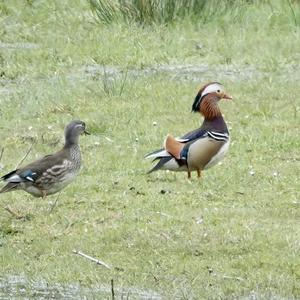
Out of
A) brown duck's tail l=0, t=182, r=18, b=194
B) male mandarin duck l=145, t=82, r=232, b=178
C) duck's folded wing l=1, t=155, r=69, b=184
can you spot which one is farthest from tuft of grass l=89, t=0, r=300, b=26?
brown duck's tail l=0, t=182, r=18, b=194

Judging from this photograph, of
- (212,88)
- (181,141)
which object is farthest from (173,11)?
(181,141)

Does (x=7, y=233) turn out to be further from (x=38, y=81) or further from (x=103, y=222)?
(x=38, y=81)

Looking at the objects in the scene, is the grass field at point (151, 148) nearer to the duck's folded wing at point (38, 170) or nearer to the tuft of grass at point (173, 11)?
the tuft of grass at point (173, 11)

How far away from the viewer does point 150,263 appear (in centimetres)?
781

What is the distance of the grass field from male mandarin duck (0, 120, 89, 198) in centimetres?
14

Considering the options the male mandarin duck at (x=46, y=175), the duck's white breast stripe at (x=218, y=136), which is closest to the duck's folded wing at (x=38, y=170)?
the male mandarin duck at (x=46, y=175)

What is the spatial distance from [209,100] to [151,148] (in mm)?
944

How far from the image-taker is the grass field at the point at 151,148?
778cm

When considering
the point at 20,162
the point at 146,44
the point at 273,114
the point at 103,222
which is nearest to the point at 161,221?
the point at 103,222

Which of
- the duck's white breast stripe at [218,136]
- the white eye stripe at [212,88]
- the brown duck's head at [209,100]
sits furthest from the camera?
the white eye stripe at [212,88]

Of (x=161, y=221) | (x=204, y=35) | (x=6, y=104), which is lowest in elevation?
(x=204, y=35)

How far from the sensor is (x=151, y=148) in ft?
35.4

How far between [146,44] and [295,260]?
23.3ft

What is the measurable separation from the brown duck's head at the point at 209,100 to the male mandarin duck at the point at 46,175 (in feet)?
3.83
